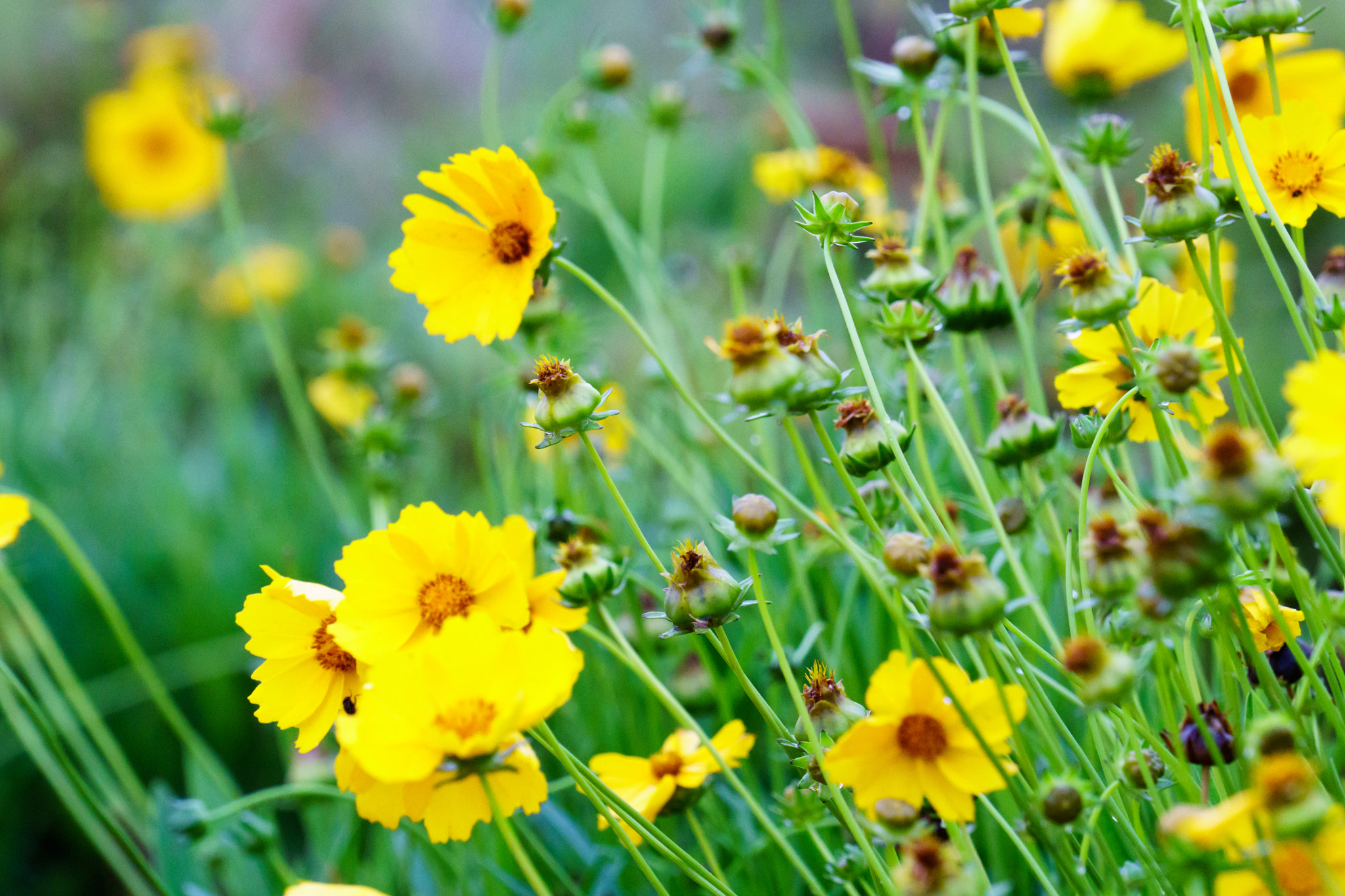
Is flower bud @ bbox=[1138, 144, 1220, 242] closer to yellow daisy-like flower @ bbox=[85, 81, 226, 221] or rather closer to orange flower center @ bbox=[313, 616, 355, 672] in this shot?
orange flower center @ bbox=[313, 616, 355, 672]

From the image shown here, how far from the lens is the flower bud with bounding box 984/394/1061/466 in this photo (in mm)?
533

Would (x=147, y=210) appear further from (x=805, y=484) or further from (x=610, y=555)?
(x=610, y=555)

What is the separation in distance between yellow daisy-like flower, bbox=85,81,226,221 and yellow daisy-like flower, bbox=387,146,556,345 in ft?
5.18

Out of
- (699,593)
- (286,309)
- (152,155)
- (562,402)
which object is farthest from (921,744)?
(286,309)

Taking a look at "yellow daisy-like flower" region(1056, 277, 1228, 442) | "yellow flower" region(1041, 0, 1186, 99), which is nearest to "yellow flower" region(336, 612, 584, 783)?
"yellow daisy-like flower" region(1056, 277, 1228, 442)

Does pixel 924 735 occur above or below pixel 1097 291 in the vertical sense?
below

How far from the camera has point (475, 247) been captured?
1.93ft

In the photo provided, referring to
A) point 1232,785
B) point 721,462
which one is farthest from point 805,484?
point 1232,785

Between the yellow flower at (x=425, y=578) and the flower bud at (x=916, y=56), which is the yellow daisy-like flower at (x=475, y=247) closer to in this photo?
the yellow flower at (x=425, y=578)

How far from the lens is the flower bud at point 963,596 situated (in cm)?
34

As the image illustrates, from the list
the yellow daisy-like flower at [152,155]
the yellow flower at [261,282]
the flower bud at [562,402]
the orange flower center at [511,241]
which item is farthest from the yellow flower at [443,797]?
the yellow daisy-like flower at [152,155]

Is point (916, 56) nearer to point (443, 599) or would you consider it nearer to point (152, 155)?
point (443, 599)

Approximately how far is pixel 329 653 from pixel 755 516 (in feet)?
0.70

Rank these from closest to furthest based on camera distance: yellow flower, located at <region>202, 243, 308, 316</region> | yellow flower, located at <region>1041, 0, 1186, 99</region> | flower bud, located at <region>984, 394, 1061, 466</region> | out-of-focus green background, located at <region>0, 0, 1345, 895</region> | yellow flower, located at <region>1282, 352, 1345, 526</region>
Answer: yellow flower, located at <region>1282, 352, 1345, 526</region> < flower bud, located at <region>984, 394, 1061, 466</region> < yellow flower, located at <region>1041, 0, 1186, 99</region> < out-of-focus green background, located at <region>0, 0, 1345, 895</region> < yellow flower, located at <region>202, 243, 308, 316</region>
